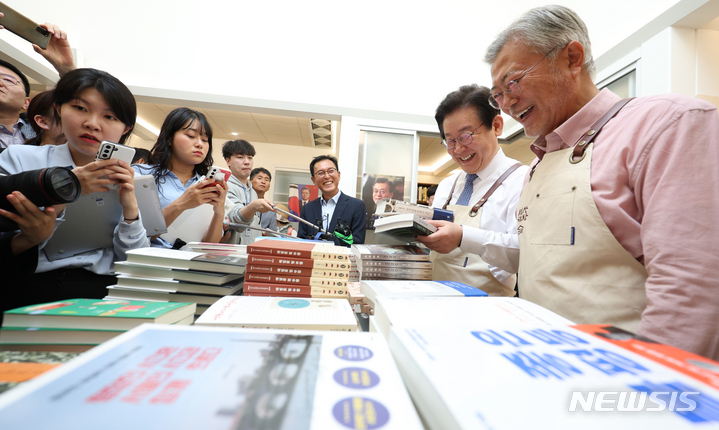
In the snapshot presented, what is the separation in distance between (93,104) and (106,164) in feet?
1.43

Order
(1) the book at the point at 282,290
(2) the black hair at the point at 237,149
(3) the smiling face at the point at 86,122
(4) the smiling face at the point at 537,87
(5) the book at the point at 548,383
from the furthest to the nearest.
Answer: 1. (2) the black hair at the point at 237,149
2. (3) the smiling face at the point at 86,122
3. (4) the smiling face at the point at 537,87
4. (1) the book at the point at 282,290
5. (5) the book at the point at 548,383

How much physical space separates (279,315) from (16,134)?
2.74m

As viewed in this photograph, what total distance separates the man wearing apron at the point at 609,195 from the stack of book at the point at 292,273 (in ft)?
2.23

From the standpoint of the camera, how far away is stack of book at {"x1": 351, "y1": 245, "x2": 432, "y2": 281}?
1.10 meters

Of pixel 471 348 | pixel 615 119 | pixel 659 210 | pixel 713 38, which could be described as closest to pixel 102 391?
pixel 471 348

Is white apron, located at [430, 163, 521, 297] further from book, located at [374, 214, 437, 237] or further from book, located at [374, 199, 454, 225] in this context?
book, located at [374, 214, 437, 237]

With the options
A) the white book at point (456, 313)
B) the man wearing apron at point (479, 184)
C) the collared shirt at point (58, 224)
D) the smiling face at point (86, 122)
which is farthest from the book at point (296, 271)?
the smiling face at point (86, 122)

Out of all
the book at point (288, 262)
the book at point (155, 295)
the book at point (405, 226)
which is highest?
the book at point (405, 226)

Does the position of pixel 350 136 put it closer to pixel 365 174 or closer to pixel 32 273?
pixel 365 174

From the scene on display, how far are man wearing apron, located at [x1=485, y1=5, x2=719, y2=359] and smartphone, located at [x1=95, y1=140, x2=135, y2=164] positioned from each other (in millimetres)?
1424

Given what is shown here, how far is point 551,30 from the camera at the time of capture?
959mm

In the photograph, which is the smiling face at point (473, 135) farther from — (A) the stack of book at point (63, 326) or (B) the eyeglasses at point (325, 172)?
(B) the eyeglasses at point (325, 172)

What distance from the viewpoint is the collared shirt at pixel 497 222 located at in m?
1.27

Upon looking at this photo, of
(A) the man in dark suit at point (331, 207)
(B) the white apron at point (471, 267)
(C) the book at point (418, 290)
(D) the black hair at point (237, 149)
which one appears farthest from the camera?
(D) the black hair at point (237, 149)
